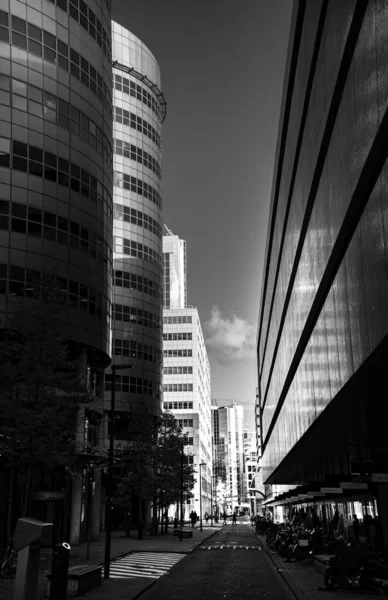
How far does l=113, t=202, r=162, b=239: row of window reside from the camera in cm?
8938

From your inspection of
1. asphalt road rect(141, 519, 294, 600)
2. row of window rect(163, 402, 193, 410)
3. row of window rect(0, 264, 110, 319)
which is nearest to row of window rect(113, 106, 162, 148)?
row of window rect(0, 264, 110, 319)

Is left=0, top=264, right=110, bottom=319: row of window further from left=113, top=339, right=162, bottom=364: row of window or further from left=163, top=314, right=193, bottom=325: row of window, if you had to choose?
left=163, top=314, right=193, bottom=325: row of window

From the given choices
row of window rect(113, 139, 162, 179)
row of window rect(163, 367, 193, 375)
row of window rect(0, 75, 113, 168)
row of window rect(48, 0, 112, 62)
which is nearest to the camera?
row of window rect(0, 75, 113, 168)

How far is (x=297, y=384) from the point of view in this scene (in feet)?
108

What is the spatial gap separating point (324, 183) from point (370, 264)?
311 inches

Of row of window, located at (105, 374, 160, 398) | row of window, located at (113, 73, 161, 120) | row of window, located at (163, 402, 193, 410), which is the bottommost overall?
row of window, located at (105, 374, 160, 398)

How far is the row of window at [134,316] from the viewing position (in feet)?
286

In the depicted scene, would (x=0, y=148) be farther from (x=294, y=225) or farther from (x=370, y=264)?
(x=370, y=264)

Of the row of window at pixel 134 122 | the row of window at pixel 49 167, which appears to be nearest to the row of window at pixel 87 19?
the row of window at pixel 49 167

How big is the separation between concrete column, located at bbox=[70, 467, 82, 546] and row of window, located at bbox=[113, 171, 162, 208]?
4606cm

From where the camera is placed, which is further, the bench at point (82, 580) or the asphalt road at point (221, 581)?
the asphalt road at point (221, 581)

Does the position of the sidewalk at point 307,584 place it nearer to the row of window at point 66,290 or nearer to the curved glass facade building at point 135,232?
the row of window at point 66,290

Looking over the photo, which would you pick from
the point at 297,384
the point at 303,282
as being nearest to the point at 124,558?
the point at 297,384

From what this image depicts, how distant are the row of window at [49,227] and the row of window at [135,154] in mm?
37308
